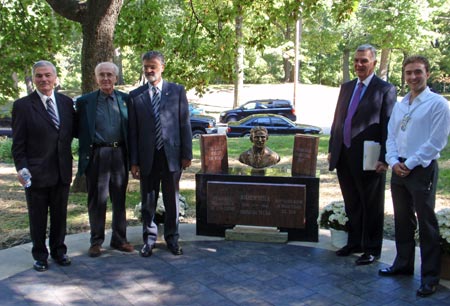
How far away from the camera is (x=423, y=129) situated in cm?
401

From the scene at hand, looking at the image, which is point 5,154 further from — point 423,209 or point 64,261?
point 423,209

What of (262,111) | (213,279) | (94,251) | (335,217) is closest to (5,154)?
(94,251)

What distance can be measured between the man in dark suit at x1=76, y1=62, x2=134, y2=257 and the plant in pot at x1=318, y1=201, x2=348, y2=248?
2.21 m

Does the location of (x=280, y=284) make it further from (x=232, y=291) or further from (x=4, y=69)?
(x=4, y=69)

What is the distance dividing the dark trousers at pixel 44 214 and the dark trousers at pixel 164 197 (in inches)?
32.6

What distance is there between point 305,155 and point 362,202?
0.91 meters

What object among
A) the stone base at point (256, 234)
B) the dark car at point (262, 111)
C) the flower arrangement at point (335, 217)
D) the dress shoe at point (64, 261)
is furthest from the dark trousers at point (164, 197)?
the dark car at point (262, 111)

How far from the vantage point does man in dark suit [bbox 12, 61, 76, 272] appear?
445 centimetres

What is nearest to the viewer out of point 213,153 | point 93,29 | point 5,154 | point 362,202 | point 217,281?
point 217,281

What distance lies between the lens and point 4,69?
951 centimetres

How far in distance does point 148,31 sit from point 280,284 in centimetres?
720

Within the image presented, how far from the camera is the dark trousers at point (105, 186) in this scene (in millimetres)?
4898

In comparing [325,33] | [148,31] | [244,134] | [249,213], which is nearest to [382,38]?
[325,33]

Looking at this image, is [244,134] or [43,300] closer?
[43,300]
